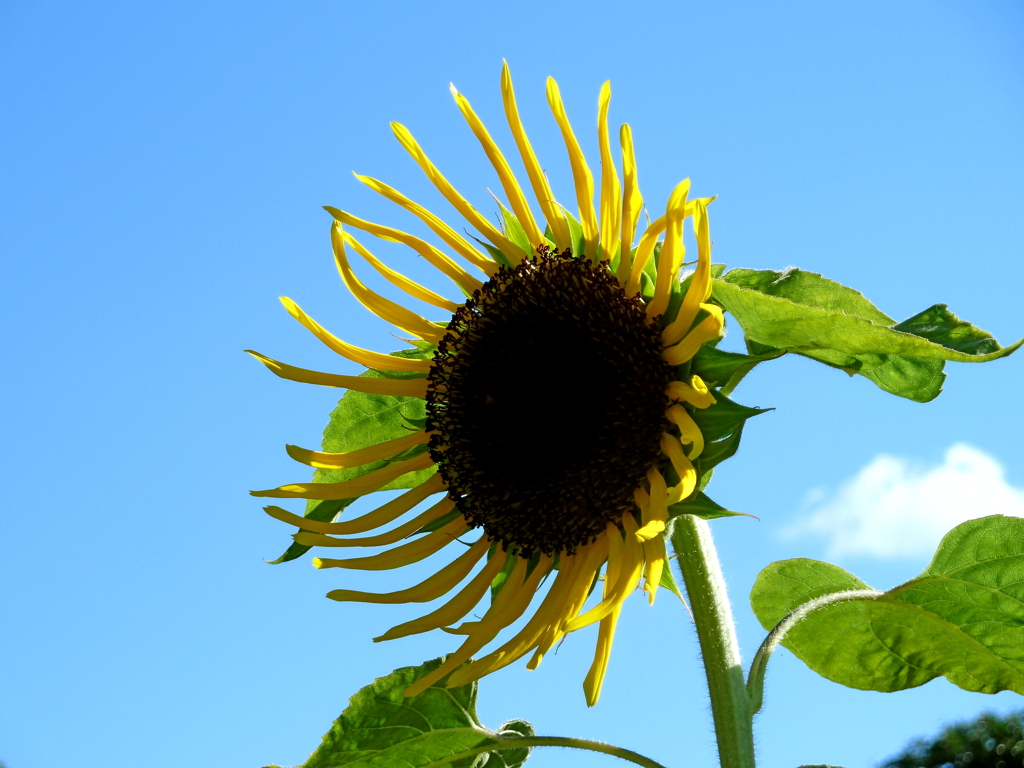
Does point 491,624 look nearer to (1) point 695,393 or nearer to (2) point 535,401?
(2) point 535,401

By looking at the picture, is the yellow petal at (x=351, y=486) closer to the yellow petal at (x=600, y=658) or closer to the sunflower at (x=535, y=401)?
the sunflower at (x=535, y=401)

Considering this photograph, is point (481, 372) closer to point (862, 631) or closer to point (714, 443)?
point (714, 443)

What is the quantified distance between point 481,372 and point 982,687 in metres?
1.40

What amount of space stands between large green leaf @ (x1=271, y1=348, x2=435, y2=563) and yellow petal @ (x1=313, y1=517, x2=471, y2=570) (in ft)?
0.58

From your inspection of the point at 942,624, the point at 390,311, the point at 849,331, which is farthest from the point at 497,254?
the point at 942,624

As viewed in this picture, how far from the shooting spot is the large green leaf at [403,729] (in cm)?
227

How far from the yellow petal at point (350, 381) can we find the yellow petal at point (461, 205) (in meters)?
0.40

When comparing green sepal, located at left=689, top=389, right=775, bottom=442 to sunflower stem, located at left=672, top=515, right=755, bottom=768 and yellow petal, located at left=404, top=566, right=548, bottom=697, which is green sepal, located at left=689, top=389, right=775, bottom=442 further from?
yellow petal, located at left=404, top=566, right=548, bottom=697

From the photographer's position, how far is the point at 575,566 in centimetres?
203

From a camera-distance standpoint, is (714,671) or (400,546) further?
(400,546)

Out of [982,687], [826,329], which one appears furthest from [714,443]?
[982,687]

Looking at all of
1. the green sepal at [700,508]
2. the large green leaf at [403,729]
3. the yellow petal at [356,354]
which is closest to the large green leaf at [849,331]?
the green sepal at [700,508]

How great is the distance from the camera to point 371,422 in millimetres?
2404

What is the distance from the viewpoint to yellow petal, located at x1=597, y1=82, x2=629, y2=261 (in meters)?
1.92
